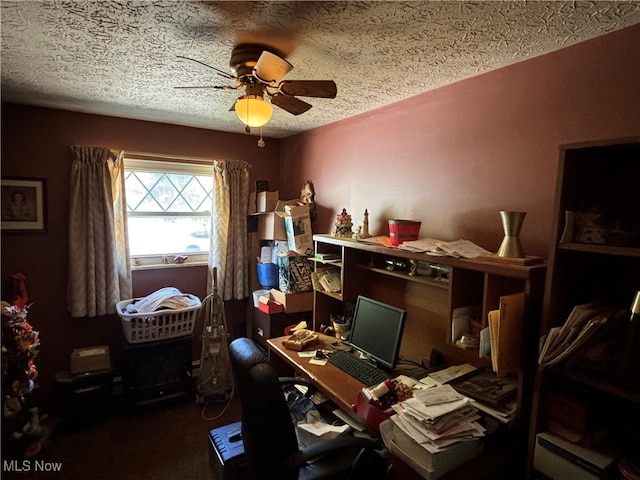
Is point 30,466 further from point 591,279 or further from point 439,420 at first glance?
point 591,279

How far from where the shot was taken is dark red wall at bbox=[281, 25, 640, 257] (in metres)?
1.36

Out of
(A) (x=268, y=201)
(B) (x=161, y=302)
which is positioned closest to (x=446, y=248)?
(A) (x=268, y=201)

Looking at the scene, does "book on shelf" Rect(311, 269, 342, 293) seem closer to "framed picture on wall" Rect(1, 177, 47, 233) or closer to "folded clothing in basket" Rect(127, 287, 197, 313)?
"folded clothing in basket" Rect(127, 287, 197, 313)

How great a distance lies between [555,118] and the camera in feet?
4.92

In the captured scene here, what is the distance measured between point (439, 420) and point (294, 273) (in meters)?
1.77

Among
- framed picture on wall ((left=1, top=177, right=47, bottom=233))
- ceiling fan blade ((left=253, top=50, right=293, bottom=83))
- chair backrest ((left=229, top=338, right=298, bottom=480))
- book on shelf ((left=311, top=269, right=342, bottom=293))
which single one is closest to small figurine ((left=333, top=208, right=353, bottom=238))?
book on shelf ((left=311, top=269, right=342, bottom=293))

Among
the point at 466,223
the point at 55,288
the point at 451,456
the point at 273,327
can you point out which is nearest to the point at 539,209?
the point at 466,223

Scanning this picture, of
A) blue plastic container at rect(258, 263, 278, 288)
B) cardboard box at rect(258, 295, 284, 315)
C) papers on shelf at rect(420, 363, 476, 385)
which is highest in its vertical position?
blue plastic container at rect(258, 263, 278, 288)

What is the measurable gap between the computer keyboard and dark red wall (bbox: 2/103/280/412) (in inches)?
77.5

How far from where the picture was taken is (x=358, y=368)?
1935 millimetres

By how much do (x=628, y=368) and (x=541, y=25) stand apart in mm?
1217

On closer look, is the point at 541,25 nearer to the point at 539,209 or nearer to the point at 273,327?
the point at 539,209

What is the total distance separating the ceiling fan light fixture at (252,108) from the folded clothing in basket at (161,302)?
1.82 meters

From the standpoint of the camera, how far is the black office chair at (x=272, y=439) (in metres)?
1.31
